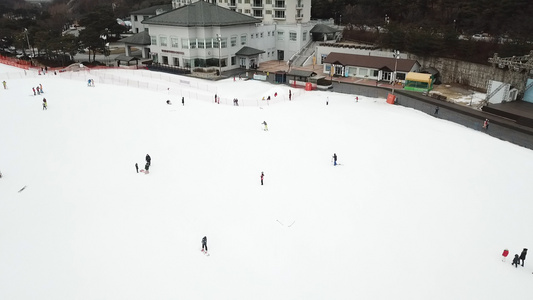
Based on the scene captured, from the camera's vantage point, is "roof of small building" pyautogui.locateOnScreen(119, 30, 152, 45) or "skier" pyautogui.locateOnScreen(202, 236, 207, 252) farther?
"roof of small building" pyautogui.locateOnScreen(119, 30, 152, 45)

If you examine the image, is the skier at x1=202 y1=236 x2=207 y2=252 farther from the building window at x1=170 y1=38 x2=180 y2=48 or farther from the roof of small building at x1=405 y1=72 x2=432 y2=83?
the building window at x1=170 y1=38 x2=180 y2=48

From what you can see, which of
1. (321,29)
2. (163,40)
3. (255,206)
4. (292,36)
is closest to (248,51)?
(292,36)

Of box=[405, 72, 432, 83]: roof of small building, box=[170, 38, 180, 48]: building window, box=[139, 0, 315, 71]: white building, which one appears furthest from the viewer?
box=[170, 38, 180, 48]: building window

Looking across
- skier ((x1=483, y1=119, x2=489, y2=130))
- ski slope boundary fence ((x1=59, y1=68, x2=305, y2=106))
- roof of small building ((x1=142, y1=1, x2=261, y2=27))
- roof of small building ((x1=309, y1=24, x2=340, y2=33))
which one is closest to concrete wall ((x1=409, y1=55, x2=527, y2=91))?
skier ((x1=483, y1=119, x2=489, y2=130))

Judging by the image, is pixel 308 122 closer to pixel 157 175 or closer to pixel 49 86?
pixel 157 175

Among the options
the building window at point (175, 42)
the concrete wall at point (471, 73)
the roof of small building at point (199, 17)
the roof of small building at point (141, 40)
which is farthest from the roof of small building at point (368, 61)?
the roof of small building at point (141, 40)

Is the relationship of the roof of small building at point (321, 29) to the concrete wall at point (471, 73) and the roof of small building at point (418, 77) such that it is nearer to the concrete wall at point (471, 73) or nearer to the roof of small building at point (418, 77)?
the concrete wall at point (471, 73)

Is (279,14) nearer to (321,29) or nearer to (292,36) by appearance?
(292,36)

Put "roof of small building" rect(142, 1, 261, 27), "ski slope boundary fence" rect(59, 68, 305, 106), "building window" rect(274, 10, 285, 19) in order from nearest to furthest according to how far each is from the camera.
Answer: "ski slope boundary fence" rect(59, 68, 305, 106) < "roof of small building" rect(142, 1, 261, 27) < "building window" rect(274, 10, 285, 19)

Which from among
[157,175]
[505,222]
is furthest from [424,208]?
[157,175]
